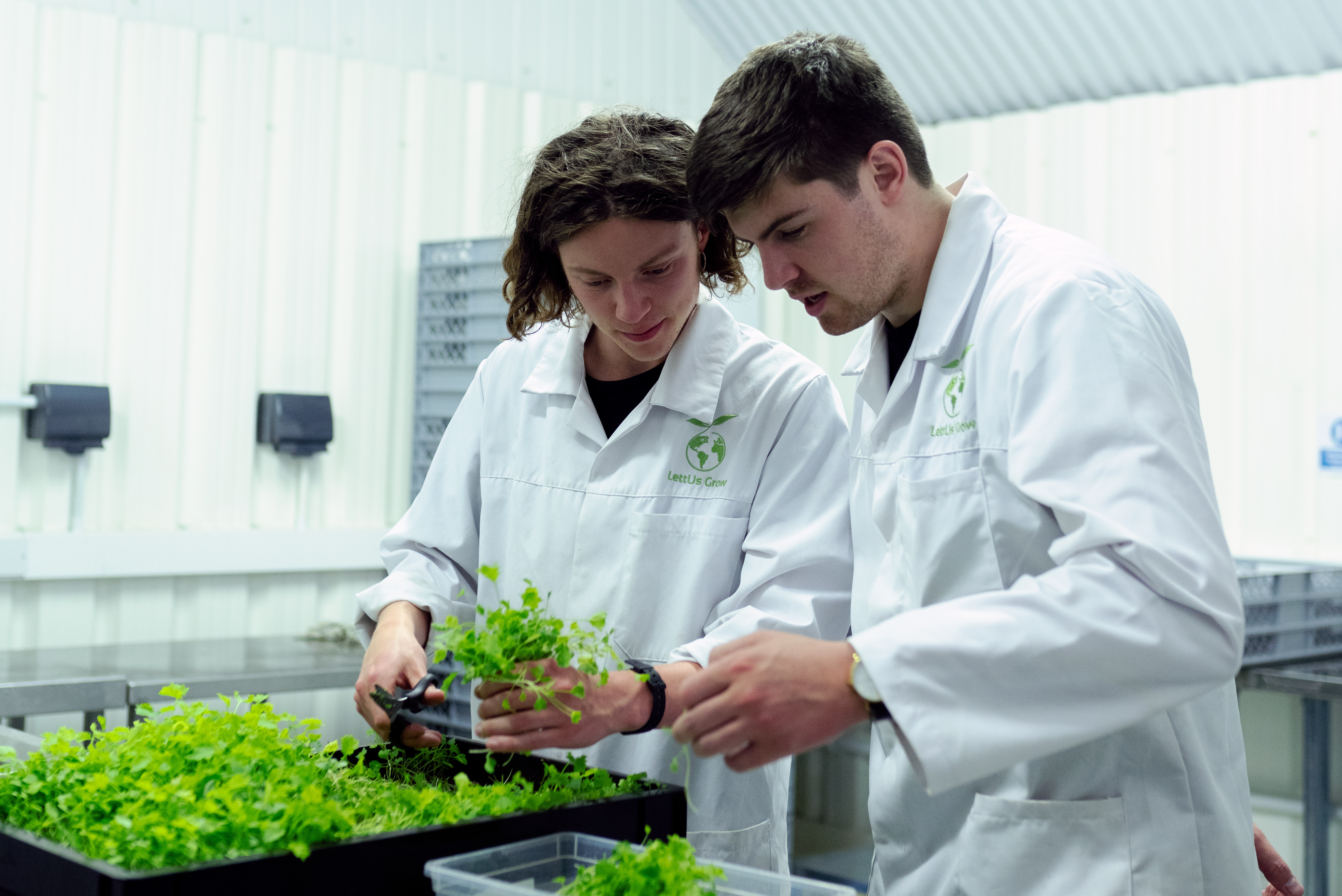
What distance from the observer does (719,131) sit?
54.1 inches

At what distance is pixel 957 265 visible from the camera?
140 cm

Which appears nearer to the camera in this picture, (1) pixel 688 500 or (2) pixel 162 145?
(1) pixel 688 500

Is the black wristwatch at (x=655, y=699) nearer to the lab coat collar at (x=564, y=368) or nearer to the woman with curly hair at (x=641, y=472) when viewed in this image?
the woman with curly hair at (x=641, y=472)

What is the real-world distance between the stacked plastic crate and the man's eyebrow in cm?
284

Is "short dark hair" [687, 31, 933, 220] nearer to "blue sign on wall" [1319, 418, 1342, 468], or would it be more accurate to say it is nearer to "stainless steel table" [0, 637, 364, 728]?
"stainless steel table" [0, 637, 364, 728]

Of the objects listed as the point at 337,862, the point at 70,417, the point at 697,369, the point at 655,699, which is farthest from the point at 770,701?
the point at 70,417

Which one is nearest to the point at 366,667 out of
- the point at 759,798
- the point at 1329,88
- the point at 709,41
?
the point at 759,798

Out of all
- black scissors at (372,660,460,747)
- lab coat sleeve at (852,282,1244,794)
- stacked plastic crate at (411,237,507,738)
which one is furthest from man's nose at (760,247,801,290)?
stacked plastic crate at (411,237,507,738)

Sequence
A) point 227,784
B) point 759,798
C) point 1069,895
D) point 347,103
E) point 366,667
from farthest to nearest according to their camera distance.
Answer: point 347,103 → point 759,798 → point 366,667 → point 1069,895 → point 227,784

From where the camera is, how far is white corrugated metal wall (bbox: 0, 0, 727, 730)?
3646 millimetres

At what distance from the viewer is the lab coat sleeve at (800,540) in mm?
1569

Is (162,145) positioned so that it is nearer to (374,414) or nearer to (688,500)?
(374,414)

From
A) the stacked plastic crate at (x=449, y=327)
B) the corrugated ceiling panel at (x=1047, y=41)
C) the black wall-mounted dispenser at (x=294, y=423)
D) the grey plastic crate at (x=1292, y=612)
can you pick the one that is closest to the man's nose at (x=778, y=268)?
the grey plastic crate at (x=1292, y=612)

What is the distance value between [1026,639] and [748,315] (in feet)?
11.5
